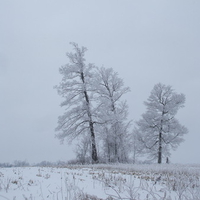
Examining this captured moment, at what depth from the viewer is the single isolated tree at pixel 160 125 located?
1902 cm

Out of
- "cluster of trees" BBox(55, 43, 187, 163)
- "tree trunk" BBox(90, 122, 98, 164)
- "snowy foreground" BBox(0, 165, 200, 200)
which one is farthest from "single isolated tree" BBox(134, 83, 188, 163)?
"snowy foreground" BBox(0, 165, 200, 200)

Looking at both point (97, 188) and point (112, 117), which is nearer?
point (97, 188)

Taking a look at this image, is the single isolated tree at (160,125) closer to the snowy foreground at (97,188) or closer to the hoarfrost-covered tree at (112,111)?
the hoarfrost-covered tree at (112,111)

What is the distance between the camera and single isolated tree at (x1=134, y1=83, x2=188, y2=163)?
62.4 feet

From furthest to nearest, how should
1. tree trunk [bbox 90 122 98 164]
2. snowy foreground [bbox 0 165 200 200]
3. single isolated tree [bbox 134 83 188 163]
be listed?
single isolated tree [bbox 134 83 188 163] → tree trunk [bbox 90 122 98 164] → snowy foreground [bbox 0 165 200 200]

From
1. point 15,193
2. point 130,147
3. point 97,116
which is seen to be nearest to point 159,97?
point 130,147

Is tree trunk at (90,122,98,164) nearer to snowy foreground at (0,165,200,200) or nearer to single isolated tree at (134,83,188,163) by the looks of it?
single isolated tree at (134,83,188,163)

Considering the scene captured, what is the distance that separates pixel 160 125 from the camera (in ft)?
64.0

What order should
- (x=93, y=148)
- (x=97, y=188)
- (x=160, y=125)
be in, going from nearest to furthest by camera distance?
1. (x=97, y=188)
2. (x=93, y=148)
3. (x=160, y=125)

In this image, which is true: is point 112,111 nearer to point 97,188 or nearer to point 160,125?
point 160,125

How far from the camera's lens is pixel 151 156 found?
2044cm

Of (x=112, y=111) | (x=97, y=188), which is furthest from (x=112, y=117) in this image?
(x=97, y=188)

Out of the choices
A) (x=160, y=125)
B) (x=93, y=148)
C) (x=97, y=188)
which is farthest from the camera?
(x=160, y=125)

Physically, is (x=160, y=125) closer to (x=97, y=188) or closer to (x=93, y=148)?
(x=93, y=148)
